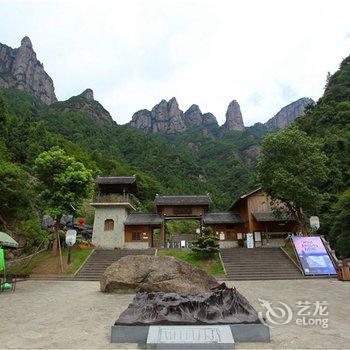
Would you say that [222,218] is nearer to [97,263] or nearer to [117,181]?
[117,181]

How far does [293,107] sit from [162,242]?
127058 mm

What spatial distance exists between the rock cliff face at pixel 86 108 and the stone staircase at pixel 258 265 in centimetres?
7636

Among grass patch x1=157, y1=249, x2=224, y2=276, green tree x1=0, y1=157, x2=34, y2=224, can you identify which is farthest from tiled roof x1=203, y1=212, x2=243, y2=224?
green tree x1=0, y1=157, x2=34, y2=224

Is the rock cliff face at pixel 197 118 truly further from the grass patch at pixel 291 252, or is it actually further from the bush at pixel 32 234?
the grass patch at pixel 291 252

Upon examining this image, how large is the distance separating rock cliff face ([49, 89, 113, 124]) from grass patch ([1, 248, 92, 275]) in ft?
237

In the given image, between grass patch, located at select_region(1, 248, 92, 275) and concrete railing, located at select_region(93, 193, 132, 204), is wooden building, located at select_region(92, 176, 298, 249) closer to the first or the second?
concrete railing, located at select_region(93, 193, 132, 204)

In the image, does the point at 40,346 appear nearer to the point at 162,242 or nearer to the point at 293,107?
the point at 162,242

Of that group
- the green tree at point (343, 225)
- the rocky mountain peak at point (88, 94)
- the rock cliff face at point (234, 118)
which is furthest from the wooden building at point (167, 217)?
the rock cliff face at point (234, 118)

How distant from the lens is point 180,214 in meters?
32.7

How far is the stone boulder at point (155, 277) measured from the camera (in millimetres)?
11875

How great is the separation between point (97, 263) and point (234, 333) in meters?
18.4

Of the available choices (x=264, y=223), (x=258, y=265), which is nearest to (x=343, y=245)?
(x=264, y=223)

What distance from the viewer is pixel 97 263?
75.5 ft

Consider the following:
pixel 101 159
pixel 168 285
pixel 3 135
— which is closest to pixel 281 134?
pixel 168 285
